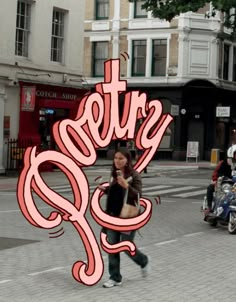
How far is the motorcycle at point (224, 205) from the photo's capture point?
1369cm

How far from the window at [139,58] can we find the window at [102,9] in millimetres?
3044

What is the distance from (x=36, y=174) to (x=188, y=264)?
3.39m

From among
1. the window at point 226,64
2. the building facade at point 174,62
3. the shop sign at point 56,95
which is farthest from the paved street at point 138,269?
the window at point 226,64

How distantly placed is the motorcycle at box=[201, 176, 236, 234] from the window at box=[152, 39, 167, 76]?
2990 cm

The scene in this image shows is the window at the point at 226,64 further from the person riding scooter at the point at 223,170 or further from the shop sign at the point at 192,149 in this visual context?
the person riding scooter at the point at 223,170

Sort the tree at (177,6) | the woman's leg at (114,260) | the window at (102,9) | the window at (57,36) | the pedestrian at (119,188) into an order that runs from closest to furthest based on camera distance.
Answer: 1. the pedestrian at (119,188)
2. the woman's leg at (114,260)
3. the tree at (177,6)
4. the window at (57,36)
5. the window at (102,9)

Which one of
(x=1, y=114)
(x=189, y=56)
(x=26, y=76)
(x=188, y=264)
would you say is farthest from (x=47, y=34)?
(x=188, y=264)

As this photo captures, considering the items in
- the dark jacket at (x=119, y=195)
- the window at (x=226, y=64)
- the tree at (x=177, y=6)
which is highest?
the window at (x=226, y=64)

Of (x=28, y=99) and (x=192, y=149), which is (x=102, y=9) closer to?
(x=192, y=149)

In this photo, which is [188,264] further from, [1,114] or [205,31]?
[205,31]

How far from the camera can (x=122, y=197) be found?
8.19m

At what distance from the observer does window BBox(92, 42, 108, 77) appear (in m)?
45.9

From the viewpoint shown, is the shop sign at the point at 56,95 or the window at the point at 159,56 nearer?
the shop sign at the point at 56,95

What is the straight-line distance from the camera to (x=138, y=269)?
31.3ft
